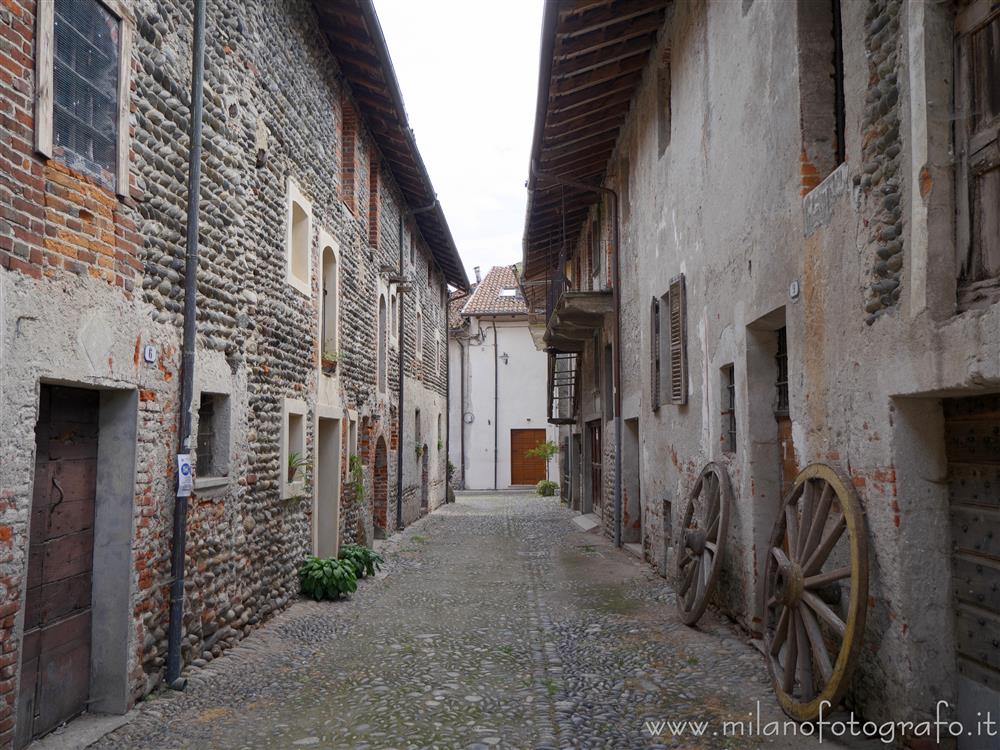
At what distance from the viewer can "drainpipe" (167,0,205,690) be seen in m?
5.54

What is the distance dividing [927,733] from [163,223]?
18.1ft

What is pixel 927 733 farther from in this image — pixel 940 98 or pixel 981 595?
pixel 940 98

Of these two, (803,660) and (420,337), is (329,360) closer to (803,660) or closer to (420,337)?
(803,660)

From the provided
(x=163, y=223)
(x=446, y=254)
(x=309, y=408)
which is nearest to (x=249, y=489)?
(x=309, y=408)

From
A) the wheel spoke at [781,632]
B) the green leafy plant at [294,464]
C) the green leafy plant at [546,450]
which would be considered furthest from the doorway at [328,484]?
the green leafy plant at [546,450]

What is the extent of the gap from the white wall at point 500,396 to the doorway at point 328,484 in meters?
19.2

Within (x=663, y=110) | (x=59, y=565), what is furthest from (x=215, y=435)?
(x=663, y=110)

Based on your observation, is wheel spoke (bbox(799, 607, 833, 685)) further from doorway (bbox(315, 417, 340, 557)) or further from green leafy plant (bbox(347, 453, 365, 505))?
green leafy plant (bbox(347, 453, 365, 505))

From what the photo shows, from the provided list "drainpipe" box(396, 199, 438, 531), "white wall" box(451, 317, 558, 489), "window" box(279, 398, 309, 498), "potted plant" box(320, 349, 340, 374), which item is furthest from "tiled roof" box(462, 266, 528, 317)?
"window" box(279, 398, 309, 498)

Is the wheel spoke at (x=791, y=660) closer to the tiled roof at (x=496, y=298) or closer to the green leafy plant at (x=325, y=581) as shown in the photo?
the green leafy plant at (x=325, y=581)

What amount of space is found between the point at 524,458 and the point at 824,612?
25837 millimetres

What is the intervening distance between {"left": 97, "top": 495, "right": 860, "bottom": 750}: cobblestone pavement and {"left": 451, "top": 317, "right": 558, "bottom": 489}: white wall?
2001 cm

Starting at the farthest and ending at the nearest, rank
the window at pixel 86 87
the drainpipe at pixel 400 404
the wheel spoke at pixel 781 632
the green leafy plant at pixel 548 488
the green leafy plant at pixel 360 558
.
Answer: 1. the green leafy plant at pixel 548 488
2. the drainpipe at pixel 400 404
3. the green leafy plant at pixel 360 558
4. the wheel spoke at pixel 781 632
5. the window at pixel 86 87

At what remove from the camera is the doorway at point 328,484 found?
10.2m
